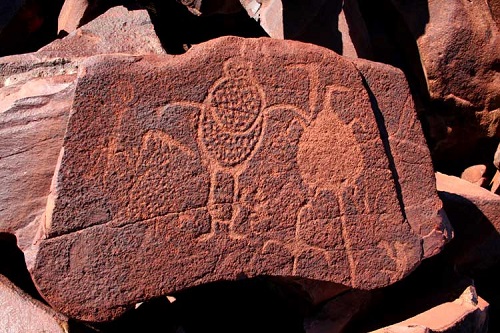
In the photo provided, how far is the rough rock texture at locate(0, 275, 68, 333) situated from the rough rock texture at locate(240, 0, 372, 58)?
1.51 metres

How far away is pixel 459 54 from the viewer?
2617 mm

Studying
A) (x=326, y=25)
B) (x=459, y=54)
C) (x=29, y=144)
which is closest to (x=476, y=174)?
(x=459, y=54)

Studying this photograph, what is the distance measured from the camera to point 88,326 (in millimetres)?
1761

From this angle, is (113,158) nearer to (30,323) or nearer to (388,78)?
(30,323)

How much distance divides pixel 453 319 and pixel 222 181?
0.77 meters

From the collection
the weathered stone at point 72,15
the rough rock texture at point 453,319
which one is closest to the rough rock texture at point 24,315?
the rough rock texture at point 453,319

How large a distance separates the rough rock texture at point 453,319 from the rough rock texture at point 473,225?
28 centimetres

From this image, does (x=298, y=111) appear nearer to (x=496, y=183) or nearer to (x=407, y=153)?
(x=407, y=153)

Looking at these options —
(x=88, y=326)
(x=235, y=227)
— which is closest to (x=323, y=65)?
(x=235, y=227)

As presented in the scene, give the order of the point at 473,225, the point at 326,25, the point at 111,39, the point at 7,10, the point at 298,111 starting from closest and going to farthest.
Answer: the point at 298,111 < the point at 111,39 < the point at 473,225 < the point at 7,10 < the point at 326,25

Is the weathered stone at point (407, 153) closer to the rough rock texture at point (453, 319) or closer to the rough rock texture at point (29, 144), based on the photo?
the rough rock texture at point (453, 319)

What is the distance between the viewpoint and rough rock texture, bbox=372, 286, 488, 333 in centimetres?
184

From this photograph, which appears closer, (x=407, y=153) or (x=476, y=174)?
(x=407, y=153)

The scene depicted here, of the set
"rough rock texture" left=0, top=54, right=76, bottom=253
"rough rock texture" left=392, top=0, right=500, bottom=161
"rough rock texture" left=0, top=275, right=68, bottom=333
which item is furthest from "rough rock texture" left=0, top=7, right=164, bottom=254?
"rough rock texture" left=392, top=0, right=500, bottom=161
